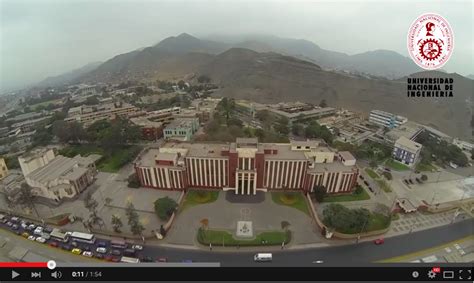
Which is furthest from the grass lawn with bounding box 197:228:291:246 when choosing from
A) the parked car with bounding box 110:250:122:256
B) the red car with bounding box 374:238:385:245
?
the red car with bounding box 374:238:385:245

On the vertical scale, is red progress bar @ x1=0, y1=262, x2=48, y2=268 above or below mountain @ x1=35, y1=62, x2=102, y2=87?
above

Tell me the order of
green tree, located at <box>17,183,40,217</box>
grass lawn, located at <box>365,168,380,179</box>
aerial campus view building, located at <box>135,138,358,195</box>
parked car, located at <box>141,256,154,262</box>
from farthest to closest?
Answer: grass lawn, located at <box>365,168,380,179</box> < aerial campus view building, located at <box>135,138,358,195</box> < green tree, located at <box>17,183,40,217</box> < parked car, located at <box>141,256,154,262</box>

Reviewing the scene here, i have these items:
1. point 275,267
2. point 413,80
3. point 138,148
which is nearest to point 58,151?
point 138,148

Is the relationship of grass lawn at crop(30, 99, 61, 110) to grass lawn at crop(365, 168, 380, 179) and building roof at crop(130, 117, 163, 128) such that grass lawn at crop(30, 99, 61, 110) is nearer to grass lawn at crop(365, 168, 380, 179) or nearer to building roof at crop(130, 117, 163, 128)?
building roof at crop(130, 117, 163, 128)

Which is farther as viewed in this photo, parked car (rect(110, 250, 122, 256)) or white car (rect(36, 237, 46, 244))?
white car (rect(36, 237, 46, 244))

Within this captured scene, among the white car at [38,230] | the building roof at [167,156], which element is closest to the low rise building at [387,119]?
the building roof at [167,156]

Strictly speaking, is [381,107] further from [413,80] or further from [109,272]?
[109,272]
